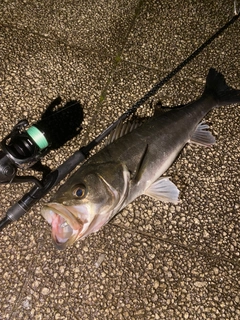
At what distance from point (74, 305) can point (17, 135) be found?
1.38m

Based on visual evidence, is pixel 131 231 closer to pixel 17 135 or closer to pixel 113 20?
pixel 17 135

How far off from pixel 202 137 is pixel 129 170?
95 centimetres

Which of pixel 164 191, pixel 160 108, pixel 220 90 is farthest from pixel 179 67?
pixel 164 191

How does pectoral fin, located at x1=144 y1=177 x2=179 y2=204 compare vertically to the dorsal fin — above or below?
below

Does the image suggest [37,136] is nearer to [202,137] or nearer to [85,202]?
[85,202]

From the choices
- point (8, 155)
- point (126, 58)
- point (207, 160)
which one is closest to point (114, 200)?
point (8, 155)

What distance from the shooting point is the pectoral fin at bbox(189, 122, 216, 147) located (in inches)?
120

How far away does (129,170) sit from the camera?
8.21 feet

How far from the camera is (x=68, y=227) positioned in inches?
85.4

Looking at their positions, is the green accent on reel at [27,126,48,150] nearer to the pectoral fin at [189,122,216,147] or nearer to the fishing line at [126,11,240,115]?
the fishing line at [126,11,240,115]

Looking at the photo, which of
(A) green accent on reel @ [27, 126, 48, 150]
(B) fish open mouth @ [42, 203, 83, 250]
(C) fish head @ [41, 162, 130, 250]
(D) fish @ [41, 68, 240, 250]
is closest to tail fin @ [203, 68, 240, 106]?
(D) fish @ [41, 68, 240, 250]

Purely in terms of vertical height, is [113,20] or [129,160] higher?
[113,20]

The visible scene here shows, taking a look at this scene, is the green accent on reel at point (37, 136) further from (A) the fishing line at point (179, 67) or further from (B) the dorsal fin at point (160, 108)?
(B) the dorsal fin at point (160, 108)

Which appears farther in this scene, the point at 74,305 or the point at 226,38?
the point at 226,38
